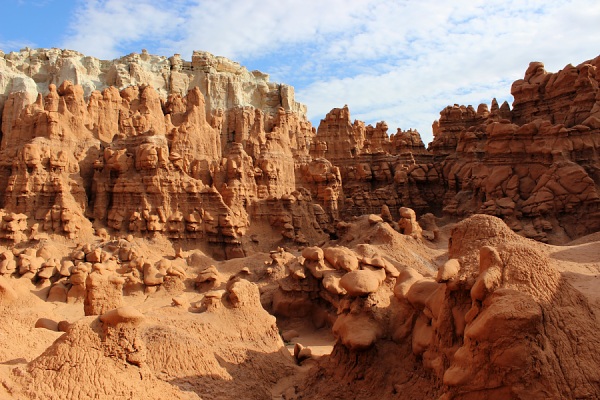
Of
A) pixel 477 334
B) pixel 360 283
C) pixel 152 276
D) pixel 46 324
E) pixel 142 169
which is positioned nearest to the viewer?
pixel 477 334

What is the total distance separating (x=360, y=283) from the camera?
9.32m

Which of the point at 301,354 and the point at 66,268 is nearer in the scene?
the point at 301,354

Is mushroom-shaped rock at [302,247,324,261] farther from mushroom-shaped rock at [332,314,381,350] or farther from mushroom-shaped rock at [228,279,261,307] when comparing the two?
mushroom-shaped rock at [332,314,381,350]

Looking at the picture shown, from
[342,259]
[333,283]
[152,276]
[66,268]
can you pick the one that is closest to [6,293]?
Result: [152,276]

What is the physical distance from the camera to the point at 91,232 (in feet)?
71.2

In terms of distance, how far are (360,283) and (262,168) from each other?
1793cm

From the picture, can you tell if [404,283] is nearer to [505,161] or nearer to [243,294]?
[243,294]

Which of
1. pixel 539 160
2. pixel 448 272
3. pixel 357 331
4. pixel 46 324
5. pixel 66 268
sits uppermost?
pixel 539 160

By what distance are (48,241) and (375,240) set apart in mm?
11686

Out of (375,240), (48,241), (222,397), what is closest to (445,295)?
(222,397)

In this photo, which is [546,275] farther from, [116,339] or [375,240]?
[375,240]

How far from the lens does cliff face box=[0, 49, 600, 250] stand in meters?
22.5

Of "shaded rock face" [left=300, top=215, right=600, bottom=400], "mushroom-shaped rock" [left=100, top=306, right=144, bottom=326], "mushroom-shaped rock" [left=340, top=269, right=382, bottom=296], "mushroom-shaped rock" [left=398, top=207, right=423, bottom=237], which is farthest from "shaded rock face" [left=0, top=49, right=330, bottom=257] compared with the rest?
"mushroom-shaped rock" [left=100, top=306, right=144, bottom=326]

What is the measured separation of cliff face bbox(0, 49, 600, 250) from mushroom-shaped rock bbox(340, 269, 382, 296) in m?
14.3
